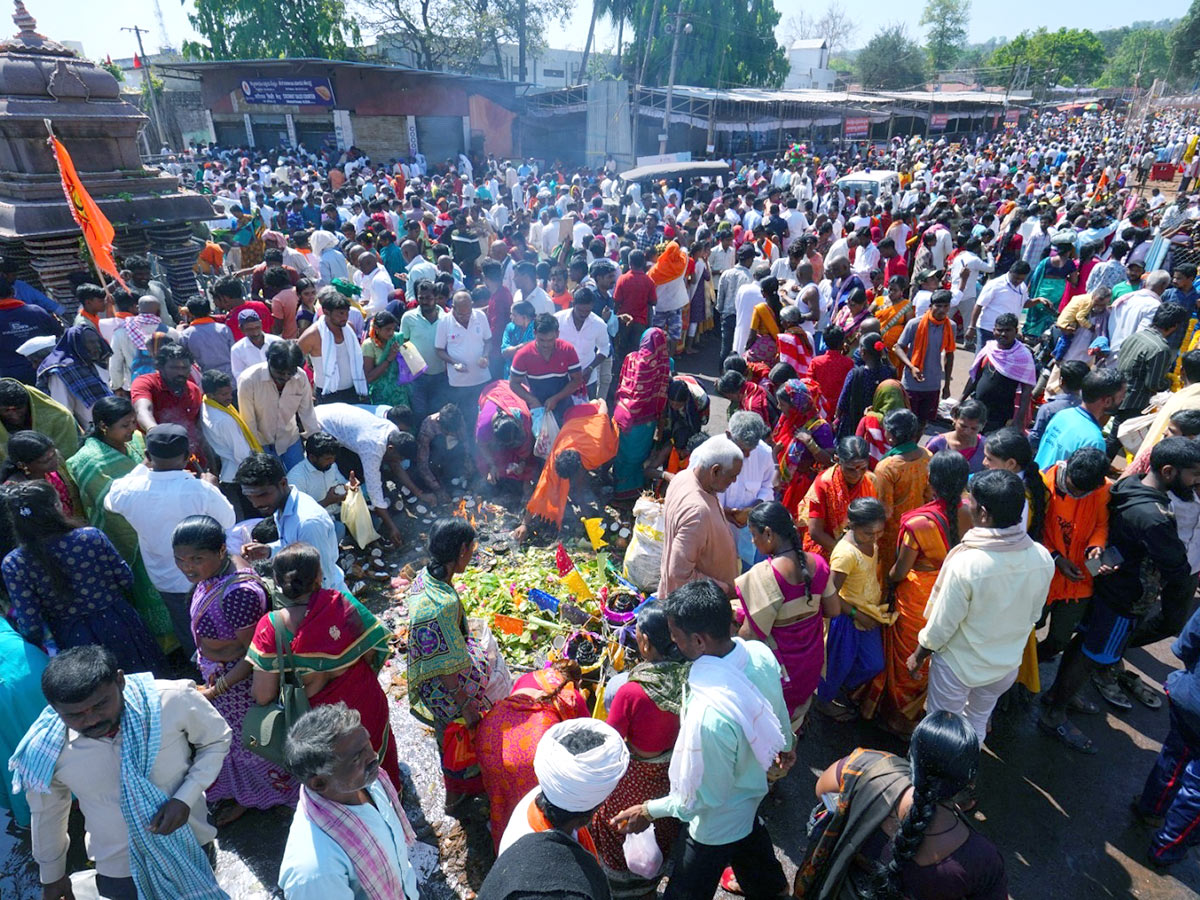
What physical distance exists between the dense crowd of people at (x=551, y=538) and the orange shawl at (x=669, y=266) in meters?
0.79

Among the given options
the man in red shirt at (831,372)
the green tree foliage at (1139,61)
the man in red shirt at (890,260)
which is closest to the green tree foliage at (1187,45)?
the green tree foliage at (1139,61)

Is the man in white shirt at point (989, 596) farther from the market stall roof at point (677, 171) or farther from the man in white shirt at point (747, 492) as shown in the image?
the market stall roof at point (677, 171)

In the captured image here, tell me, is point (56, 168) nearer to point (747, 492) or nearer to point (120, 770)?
point (120, 770)

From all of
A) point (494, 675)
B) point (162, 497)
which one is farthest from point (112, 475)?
point (494, 675)

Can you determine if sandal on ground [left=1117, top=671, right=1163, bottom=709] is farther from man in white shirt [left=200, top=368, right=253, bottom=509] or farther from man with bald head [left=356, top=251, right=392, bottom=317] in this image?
man with bald head [left=356, top=251, right=392, bottom=317]

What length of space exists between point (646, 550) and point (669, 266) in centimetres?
527

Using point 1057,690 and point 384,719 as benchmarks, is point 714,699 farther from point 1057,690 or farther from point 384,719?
point 1057,690

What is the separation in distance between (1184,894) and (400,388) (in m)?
6.36

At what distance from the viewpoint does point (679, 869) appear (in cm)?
271

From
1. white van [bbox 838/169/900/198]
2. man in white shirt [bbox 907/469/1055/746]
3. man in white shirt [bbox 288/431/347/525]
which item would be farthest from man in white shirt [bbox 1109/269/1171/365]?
white van [bbox 838/169/900/198]

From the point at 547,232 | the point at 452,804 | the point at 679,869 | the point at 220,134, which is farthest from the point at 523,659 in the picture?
the point at 220,134

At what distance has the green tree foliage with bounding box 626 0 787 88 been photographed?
124ft

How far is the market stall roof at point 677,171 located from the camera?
20.6 m

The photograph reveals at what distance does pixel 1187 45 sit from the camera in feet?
197
